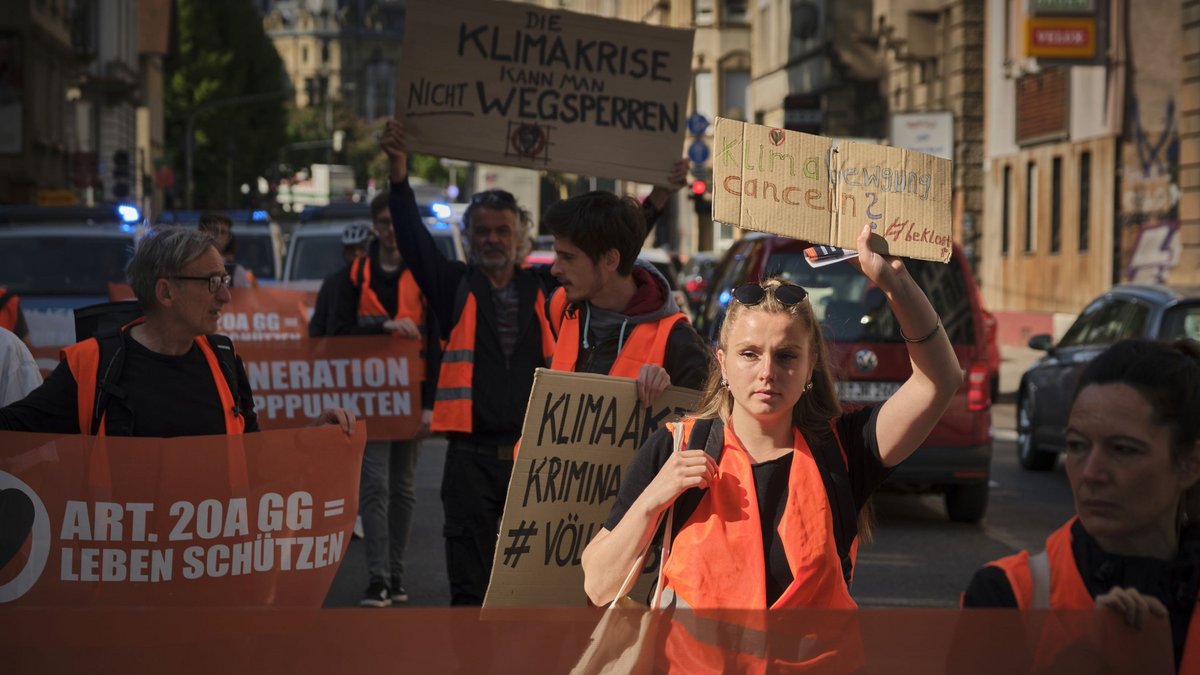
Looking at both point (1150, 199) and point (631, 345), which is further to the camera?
point (1150, 199)

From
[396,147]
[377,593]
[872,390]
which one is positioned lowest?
[377,593]

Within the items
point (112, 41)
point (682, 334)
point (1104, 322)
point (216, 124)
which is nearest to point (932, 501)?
point (1104, 322)

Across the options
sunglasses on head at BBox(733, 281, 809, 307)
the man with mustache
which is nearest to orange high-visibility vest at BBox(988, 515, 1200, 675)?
sunglasses on head at BBox(733, 281, 809, 307)

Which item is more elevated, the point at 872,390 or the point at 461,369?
the point at 461,369

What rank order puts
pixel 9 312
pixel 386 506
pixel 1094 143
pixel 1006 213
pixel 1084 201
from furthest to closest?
pixel 1006 213, pixel 1084 201, pixel 1094 143, pixel 386 506, pixel 9 312

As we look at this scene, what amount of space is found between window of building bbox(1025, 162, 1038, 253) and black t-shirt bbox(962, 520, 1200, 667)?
30759mm

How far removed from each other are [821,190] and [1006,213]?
31936 mm

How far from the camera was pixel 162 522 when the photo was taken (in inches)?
176

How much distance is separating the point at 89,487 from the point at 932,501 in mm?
9251

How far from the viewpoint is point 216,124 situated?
80.3 m

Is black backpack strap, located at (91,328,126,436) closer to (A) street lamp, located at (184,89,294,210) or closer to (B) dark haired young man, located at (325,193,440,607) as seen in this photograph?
(B) dark haired young man, located at (325,193,440,607)

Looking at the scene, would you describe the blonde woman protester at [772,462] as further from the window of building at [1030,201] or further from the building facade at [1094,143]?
the window of building at [1030,201]

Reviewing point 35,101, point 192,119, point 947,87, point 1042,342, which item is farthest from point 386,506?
point 192,119

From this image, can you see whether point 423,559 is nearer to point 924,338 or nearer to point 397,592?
point 397,592
